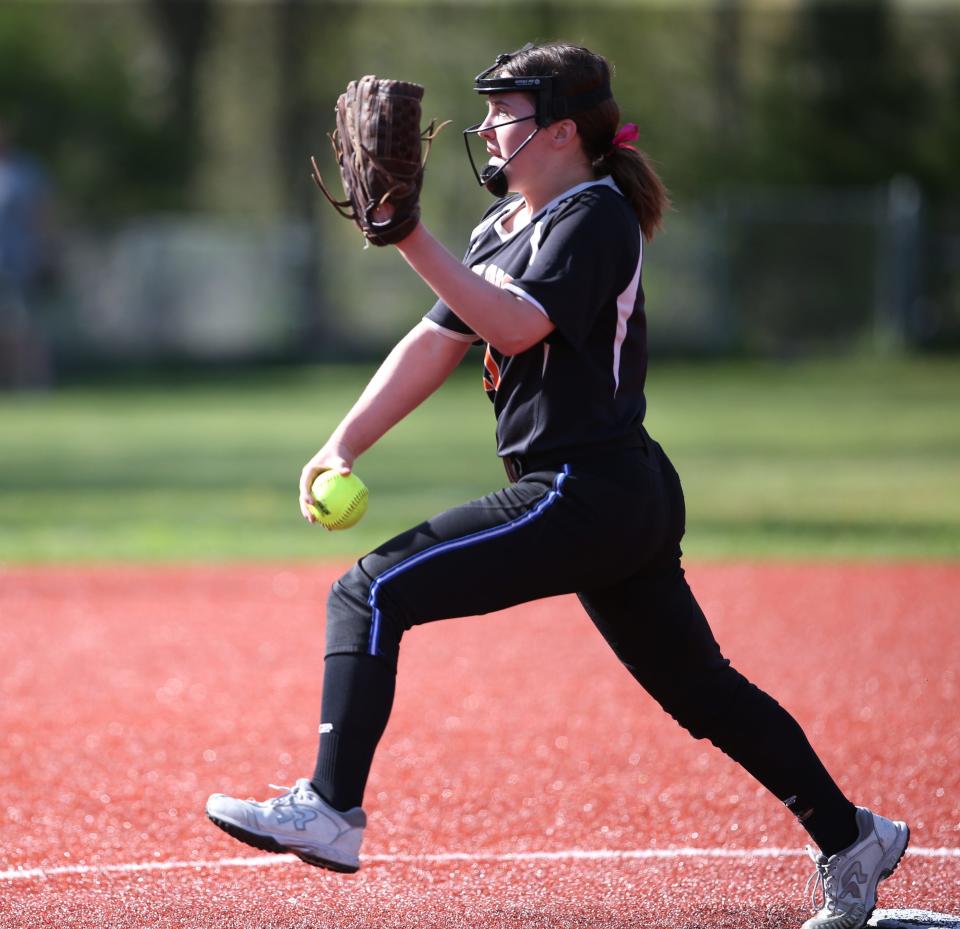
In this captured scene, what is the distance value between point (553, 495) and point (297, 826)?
0.85 meters

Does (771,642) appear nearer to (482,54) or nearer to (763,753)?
(763,753)

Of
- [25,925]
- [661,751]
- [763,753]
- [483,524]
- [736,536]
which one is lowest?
[736,536]

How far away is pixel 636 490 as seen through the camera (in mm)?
3254

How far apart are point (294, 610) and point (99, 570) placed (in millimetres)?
1659

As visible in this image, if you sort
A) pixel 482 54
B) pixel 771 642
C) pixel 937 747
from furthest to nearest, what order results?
pixel 482 54, pixel 771 642, pixel 937 747

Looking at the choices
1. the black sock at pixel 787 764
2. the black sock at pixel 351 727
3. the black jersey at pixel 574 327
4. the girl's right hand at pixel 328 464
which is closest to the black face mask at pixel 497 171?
the black jersey at pixel 574 327

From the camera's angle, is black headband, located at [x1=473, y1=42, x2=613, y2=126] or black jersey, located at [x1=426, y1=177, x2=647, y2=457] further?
black headband, located at [x1=473, y1=42, x2=613, y2=126]

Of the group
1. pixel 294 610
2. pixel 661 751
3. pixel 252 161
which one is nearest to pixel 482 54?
pixel 252 161

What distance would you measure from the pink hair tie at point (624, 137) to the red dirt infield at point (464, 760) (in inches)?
69.1

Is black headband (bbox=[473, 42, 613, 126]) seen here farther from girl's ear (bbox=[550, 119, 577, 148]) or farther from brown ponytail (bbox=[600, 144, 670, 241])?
brown ponytail (bbox=[600, 144, 670, 241])

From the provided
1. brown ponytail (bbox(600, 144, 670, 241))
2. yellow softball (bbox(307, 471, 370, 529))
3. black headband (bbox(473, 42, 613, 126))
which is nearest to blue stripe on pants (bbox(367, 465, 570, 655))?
yellow softball (bbox(307, 471, 370, 529))

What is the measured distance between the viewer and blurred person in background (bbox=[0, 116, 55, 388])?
62.8 ft

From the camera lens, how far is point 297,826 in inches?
120

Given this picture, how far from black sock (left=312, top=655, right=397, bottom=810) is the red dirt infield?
479mm
